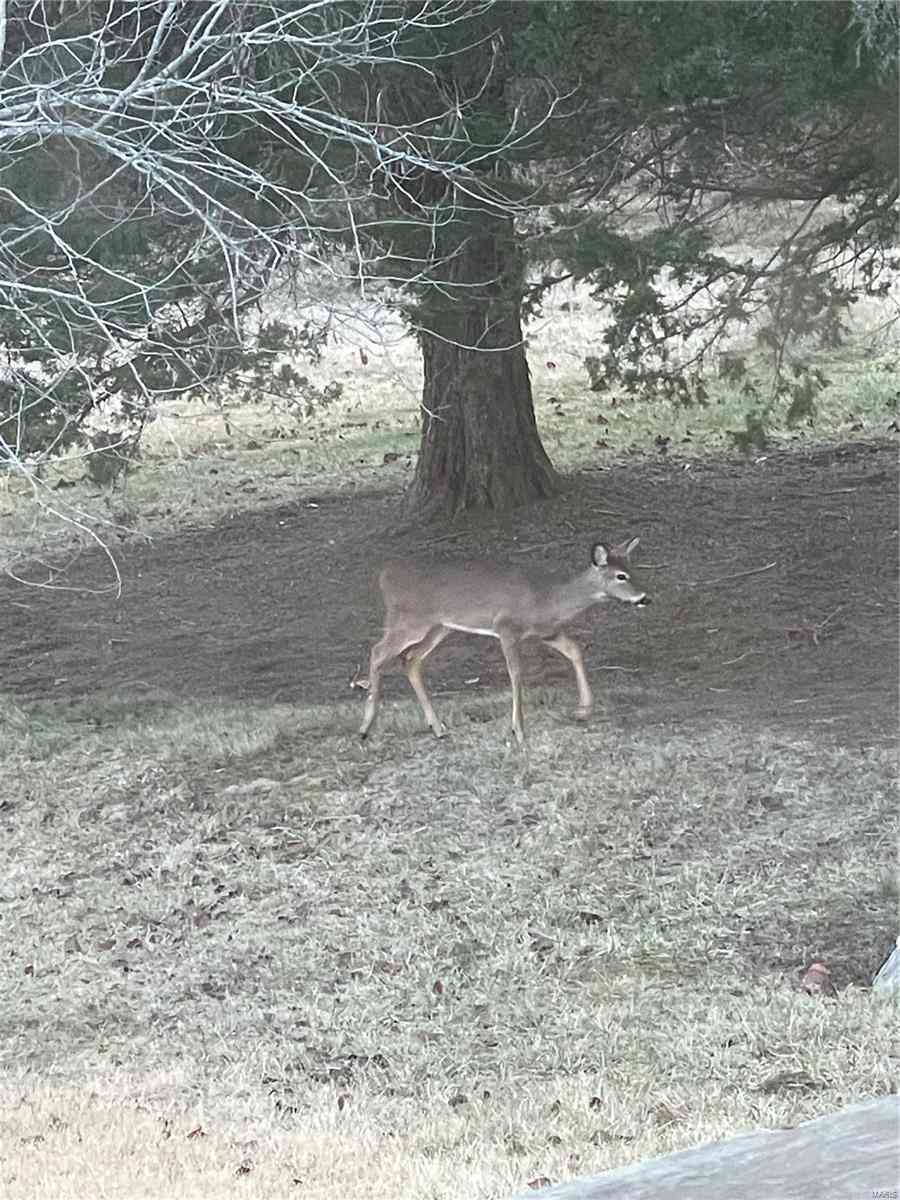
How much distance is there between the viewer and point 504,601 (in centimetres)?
1017

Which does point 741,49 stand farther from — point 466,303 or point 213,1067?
point 213,1067

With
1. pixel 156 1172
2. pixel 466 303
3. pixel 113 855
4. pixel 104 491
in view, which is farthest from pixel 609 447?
pixel 156 1172

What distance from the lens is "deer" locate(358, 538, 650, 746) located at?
400 inches

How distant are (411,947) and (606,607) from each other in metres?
5.39

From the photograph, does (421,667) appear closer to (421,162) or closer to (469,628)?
(469,628)

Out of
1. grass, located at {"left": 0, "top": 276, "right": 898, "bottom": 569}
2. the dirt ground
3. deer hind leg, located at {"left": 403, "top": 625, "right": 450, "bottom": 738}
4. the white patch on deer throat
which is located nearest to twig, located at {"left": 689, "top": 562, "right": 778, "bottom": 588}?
the dirt ground

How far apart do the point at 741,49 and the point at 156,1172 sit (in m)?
6.04

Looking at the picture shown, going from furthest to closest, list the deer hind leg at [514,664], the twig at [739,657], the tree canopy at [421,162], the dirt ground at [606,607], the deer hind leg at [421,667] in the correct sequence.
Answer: the twig at [739,657] → the dirt ground at [606,607] → the deer hind leg at [421,667] → the deer hind leg at [514,664] → the tree canopy at [421,162]

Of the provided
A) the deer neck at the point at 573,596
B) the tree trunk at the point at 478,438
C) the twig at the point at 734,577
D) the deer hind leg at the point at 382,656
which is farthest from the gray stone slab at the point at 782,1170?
the tree trunk at the point at 478,438

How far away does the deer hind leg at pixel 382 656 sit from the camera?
1034cm

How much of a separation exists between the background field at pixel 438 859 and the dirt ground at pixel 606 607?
0.15 ft

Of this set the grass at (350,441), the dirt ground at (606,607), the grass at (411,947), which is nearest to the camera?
the grass at (411,947)

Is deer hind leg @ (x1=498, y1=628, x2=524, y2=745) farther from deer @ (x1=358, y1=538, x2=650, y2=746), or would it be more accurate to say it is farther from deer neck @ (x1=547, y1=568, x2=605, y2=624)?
deer neck @ (x1=547, y1=568, x2=605, y2=624)

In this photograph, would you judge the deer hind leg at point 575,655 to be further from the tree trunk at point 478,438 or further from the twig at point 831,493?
the twig at point 831,493
